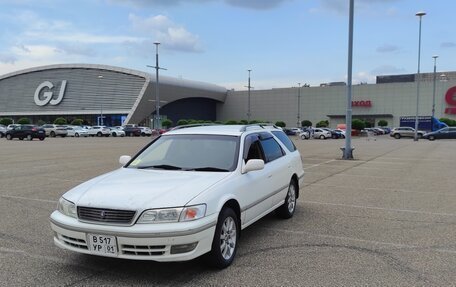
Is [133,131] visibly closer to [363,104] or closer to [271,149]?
[363,104]

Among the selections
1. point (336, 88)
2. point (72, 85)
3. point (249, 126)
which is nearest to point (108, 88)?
point (72, 85)

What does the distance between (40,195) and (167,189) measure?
5.99 meters

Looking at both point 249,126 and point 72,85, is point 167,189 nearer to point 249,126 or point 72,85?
point 249,126

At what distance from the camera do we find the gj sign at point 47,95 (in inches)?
4215

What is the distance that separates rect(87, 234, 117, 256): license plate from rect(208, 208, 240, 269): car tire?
1035mm

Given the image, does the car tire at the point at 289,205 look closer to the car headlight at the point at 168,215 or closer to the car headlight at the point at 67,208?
the car headlight at the point at 168,215

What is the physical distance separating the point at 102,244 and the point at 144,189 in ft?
2.31

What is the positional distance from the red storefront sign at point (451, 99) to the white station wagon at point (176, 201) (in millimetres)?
93873

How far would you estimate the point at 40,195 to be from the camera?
9.51 m

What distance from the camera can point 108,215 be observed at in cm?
437

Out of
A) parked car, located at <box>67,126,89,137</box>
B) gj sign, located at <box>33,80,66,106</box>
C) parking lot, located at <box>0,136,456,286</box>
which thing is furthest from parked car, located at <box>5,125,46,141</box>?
gj sign, located at <box>33,80,66,106</box>

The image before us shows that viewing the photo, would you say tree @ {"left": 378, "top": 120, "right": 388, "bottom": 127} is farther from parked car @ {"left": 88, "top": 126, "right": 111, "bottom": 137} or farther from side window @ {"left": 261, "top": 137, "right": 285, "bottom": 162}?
side window @ {"left": 261, "top": 137, "right": 285, "bottom": 162}

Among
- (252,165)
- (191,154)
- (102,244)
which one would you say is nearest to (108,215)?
(102,244)

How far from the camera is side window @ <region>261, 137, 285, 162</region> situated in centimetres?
665
